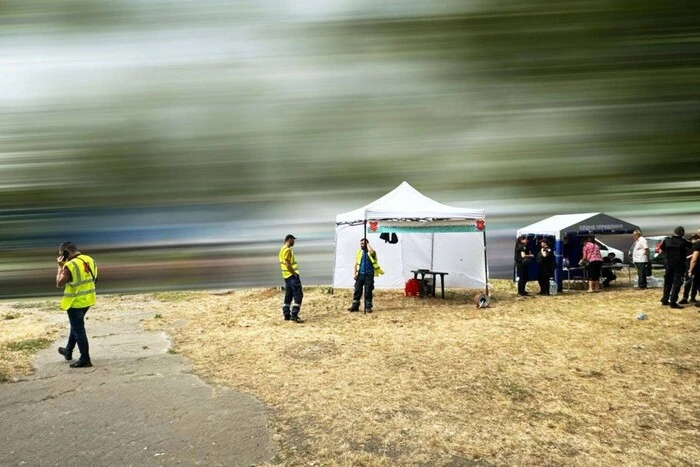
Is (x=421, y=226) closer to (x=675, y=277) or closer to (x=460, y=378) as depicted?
(x=675, y=277)

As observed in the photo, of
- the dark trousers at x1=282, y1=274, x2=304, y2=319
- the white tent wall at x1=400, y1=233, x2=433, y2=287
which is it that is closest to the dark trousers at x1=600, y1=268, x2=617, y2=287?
the white tent wall at x1=400, y1=233, x2=433, y2=287

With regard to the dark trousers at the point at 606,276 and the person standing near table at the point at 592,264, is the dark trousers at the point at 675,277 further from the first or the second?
the dark trousers at the point at 606,276

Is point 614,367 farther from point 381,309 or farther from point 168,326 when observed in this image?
point 168,326

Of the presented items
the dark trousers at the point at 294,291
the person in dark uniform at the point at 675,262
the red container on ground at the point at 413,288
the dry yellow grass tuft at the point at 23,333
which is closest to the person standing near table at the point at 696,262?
the person in dark uniform at the point at 675,262

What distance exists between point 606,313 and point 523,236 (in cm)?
449

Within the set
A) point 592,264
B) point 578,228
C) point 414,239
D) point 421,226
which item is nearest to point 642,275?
point 592,264

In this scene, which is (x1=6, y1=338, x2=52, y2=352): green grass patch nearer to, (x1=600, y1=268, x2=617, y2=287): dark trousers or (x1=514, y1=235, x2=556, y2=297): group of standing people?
(x1=514, y1=235, x2=556, y2=297): group of standing people

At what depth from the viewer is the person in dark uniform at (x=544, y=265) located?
1183cm

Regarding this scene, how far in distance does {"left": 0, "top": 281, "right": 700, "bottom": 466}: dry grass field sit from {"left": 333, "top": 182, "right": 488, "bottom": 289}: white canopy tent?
1.77 meters

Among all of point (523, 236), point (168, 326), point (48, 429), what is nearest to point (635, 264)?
point (523, 236)

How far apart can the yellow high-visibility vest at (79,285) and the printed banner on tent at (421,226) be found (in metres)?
5.38

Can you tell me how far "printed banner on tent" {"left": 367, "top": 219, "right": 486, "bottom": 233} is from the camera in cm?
953

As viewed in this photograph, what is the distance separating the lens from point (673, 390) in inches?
159

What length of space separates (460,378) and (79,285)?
166 inches
